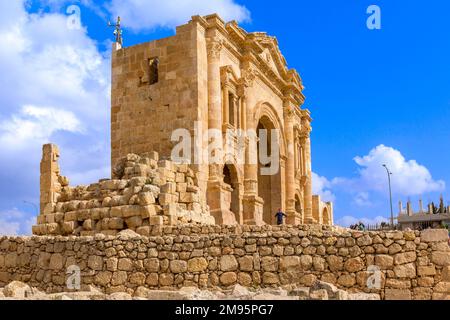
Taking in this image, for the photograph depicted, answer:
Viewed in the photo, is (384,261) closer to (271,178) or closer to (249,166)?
(249,166)

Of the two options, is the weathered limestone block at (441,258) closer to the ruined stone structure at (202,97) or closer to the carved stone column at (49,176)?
the carved stone column at (49,176)

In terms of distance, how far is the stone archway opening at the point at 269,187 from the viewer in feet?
87.4

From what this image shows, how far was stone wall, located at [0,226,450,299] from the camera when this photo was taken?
9.22 m

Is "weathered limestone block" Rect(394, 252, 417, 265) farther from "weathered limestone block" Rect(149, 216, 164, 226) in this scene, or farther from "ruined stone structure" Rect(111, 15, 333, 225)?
"ruined stone structure" Rect(111, 15, 333, 225)

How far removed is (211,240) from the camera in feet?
32.4

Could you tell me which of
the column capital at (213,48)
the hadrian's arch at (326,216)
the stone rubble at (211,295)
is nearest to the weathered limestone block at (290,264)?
the stone rubble at (211,295)

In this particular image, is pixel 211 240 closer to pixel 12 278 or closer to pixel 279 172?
pixel 12 278

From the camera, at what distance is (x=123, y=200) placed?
1346 centimetres

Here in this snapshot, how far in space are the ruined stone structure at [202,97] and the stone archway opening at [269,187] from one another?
167 centimetres

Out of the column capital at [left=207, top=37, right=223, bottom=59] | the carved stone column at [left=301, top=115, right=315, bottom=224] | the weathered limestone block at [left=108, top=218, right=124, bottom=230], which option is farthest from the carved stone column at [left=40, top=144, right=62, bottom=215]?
the carved stone column at [left=301, top=115, right=315, bottom=224]

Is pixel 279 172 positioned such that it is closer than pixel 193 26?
No

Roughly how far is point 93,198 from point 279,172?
14.0m

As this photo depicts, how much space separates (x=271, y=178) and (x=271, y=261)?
1774 centimetres
